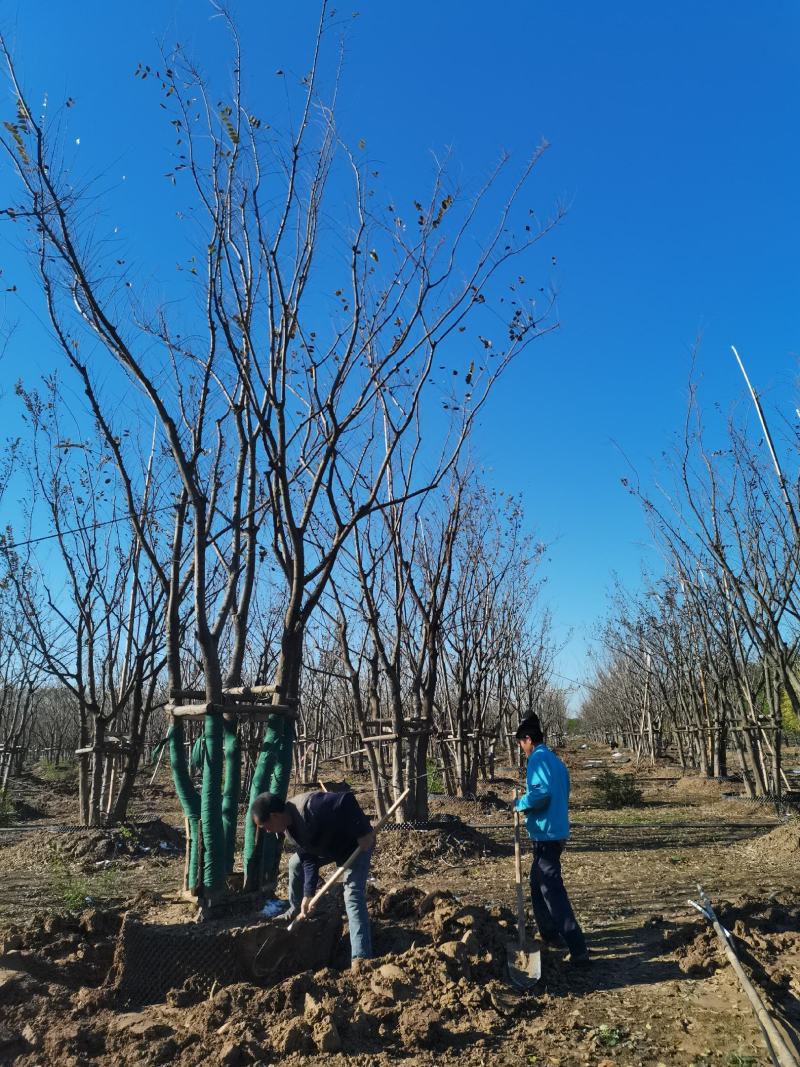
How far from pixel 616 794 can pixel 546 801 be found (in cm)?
1016

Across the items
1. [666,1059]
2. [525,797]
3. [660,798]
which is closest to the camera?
[666,1059]

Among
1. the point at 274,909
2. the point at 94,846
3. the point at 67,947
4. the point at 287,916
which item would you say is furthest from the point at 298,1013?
the point at 94,846

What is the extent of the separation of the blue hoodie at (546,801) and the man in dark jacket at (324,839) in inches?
44.6

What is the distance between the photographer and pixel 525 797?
512 cm

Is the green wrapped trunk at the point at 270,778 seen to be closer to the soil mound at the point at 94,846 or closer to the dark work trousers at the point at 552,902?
the dark work trousers at the point at 552,902

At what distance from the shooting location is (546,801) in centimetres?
505

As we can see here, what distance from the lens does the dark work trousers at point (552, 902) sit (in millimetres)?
4664

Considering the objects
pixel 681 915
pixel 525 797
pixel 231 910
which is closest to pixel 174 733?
pixel 231 910

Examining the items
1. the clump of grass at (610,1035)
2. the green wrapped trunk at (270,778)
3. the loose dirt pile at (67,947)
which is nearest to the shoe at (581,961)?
the clump of grass at (610,1035)

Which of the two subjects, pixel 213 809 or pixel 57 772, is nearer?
pixel 213 809

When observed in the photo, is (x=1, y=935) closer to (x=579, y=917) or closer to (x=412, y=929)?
(x=412, y=929)

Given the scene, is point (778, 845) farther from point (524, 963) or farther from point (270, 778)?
point (270, 778)

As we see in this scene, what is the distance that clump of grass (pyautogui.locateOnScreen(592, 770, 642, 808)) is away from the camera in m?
14.2

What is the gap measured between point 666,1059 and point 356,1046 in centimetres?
138
